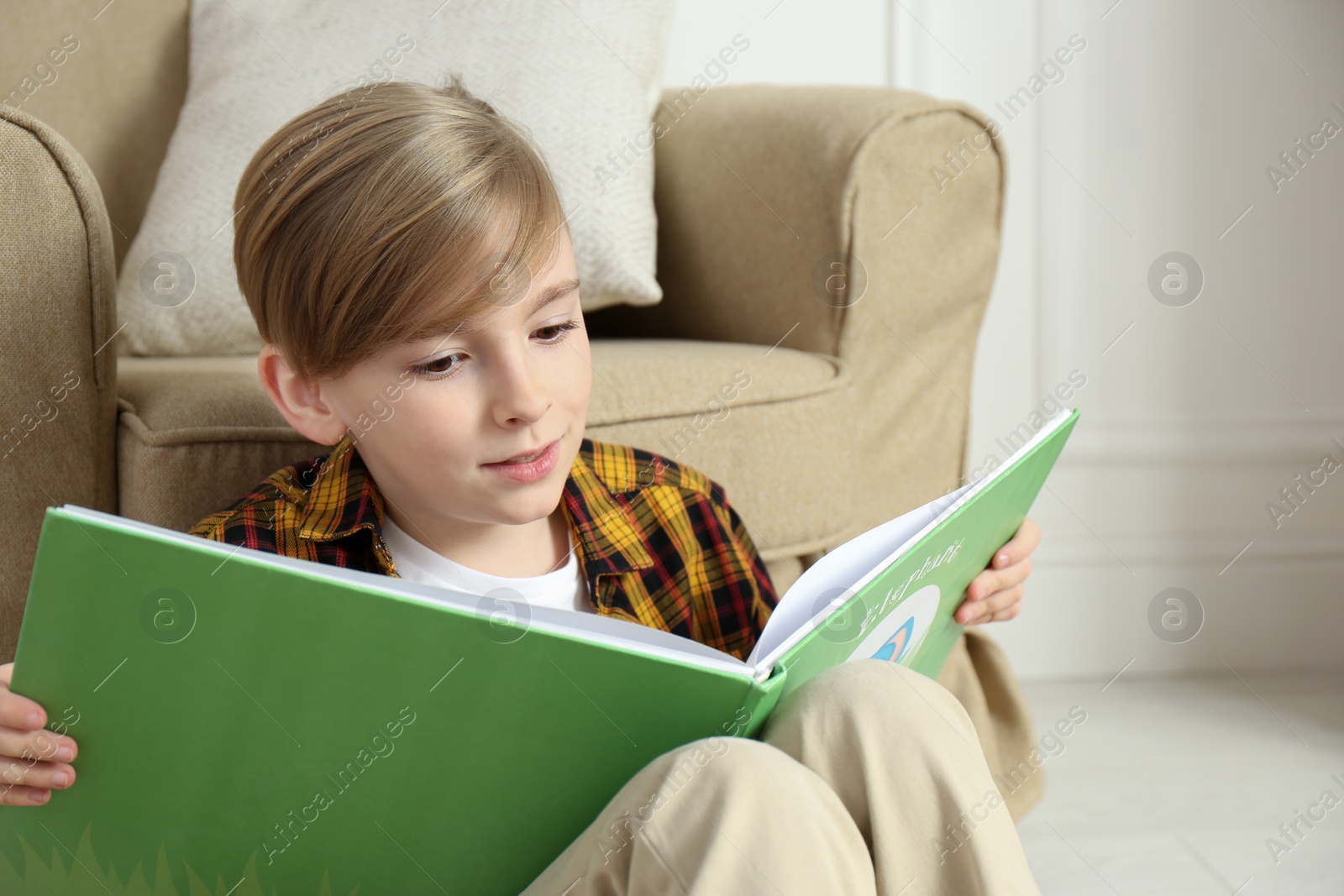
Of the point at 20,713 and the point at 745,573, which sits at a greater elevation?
the point at 20,713

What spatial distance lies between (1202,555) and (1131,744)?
0.35 m

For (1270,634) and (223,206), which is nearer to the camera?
(223,206)

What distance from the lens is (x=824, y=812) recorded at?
45 cm

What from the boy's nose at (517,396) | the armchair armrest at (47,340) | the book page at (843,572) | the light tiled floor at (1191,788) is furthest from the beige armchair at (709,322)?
the book page at (843,572)

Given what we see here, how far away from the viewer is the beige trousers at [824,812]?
428 mm

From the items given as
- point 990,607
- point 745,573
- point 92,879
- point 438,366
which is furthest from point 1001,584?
point 92,879

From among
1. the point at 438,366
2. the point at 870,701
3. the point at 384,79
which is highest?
the point at 384,79

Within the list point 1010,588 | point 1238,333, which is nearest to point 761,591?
point 1010,588

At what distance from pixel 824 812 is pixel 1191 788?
0.78 metres

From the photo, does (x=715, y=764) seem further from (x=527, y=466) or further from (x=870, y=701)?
(x=527, y=466)

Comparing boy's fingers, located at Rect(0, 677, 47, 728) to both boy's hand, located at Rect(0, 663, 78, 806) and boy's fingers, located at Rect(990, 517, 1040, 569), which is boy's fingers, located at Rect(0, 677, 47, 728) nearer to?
boy's hand, located at Rect(0, 663, 78, 806)

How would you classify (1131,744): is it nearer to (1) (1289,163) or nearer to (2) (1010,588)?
(2) (1010,588)

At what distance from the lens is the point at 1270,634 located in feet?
4.60

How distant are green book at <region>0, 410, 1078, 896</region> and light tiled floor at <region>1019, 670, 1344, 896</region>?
20.9 inches
